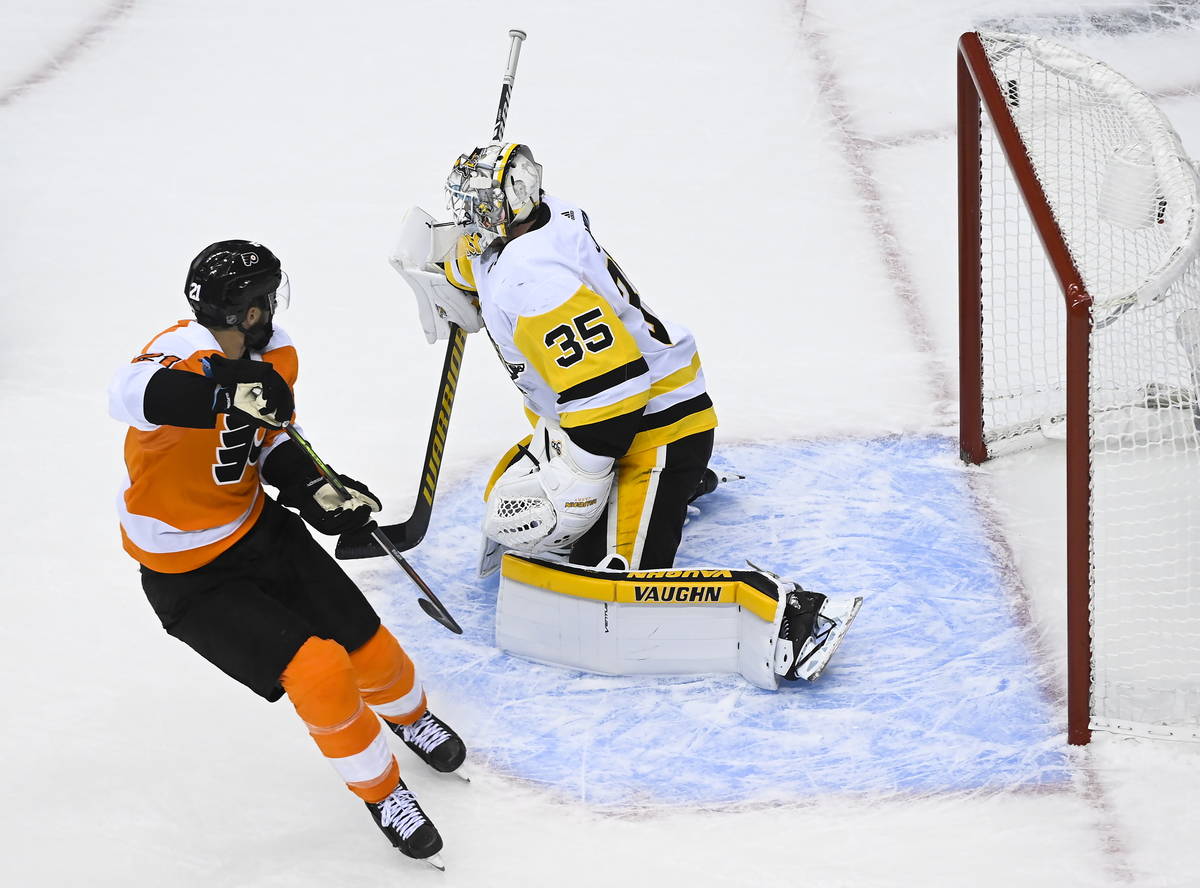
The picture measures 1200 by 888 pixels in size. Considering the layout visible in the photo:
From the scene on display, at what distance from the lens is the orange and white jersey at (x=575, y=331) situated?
113 inches

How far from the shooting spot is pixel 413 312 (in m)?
4.70

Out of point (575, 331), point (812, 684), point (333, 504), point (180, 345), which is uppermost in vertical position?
point (180, 345)

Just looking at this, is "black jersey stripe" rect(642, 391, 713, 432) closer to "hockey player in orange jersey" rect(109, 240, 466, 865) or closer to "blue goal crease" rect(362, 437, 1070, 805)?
"blue goal crease" rect(362, 437, 1070, 805)

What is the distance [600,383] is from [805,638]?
0.67 m

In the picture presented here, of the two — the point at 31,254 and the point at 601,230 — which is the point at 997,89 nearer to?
the point at 601,230

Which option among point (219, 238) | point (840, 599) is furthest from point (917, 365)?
point (219, 238)

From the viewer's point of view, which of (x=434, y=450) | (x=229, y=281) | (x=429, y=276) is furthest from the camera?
Answer: (x=434, y=450)

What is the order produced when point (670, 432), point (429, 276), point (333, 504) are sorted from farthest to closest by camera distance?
point (429, 276) < point (670, 432) < point (333, 504)

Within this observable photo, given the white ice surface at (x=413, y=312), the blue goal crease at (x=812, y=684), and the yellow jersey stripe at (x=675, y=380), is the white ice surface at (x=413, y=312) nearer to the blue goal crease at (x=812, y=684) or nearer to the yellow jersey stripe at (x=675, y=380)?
the blue goal crease at (x=812, y=684)

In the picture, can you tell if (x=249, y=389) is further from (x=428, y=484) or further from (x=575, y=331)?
(x=428, y=484)

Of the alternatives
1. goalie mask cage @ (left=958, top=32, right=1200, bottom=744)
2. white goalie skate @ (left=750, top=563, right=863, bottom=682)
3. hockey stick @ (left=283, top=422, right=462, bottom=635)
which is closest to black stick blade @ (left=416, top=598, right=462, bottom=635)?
hockey stick @ (left=283, top=422, right=462, bottom=635)

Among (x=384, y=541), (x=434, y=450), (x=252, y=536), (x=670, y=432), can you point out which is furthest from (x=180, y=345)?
(x=670, y=432)

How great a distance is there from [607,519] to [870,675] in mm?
666

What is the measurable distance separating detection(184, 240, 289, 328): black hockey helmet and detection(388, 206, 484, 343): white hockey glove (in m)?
0.73
